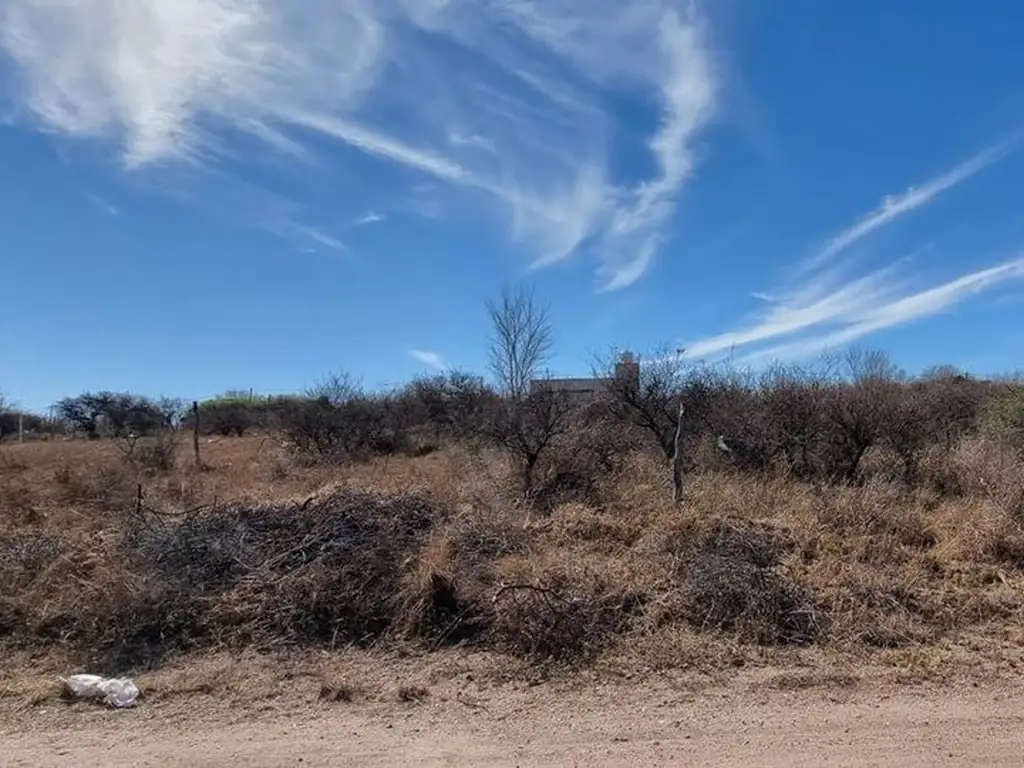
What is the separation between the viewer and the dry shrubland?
5.83 m

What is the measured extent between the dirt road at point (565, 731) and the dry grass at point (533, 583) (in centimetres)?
45

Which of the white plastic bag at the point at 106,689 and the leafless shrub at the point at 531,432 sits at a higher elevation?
the leafless shrub at the point at 531,432

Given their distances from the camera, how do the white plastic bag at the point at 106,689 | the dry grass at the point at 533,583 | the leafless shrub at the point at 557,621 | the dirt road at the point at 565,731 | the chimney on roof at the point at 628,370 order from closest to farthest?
the dirt road at the point at 565,731
the white plastic bag at the point at 106,689
the leafless shrub at the point at 557,621
the dry grass at the point at 533,583
the chimney on roof at the point at 628,370

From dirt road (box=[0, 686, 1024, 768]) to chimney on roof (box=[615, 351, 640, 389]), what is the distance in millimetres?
9799

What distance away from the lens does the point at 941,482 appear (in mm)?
10836

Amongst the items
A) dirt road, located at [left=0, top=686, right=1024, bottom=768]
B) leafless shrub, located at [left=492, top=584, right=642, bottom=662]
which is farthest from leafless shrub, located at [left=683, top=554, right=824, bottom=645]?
dirt road, located at [left=0, top=686, right=1024, bottom=768]

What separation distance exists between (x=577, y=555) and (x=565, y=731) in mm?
3067

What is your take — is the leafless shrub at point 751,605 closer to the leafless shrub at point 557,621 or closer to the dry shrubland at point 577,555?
the dry shrubland at point 577,555

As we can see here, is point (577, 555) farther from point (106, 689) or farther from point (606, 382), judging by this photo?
point (606, 382)

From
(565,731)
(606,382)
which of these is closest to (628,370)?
(606,382)

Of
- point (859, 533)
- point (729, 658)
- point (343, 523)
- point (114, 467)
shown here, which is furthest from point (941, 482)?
point (114, 467)

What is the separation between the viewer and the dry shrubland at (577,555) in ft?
19.1

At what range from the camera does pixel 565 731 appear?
14.3ft

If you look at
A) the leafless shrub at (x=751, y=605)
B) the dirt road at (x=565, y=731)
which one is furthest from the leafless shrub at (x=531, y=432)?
the dirt road at (x=565, y=731)
